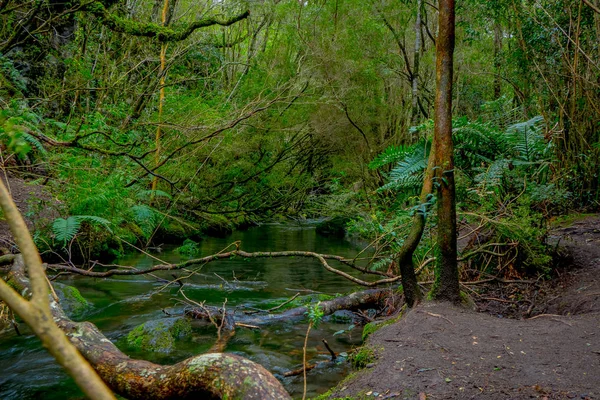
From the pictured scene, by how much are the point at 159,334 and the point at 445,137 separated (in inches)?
153

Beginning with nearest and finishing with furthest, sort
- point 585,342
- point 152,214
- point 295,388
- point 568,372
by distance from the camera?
point 568,372 → point 585,342 → point 295,388 → point 152,214

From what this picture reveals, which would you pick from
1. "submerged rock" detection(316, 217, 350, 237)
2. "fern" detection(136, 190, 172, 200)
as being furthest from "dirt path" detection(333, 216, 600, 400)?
"submerged rock" detection(316, 217, 350, 237)

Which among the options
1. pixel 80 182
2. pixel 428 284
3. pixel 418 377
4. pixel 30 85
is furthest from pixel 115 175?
pixel 418 377

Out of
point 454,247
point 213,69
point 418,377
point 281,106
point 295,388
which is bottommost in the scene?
point 295,388

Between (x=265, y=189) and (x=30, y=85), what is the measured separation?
7.66 metres

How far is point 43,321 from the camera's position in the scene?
71 cm

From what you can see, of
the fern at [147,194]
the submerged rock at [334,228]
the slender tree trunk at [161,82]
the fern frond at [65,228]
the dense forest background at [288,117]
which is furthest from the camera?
the submerged rock at [334,228]

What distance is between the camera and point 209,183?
1445 centimetres

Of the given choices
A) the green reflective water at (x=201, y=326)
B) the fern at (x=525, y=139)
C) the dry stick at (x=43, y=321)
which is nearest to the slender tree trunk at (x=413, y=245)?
the green reflective water at (x=201, y=326)

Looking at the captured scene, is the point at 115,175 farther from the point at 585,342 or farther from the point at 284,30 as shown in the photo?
the point at 284,30

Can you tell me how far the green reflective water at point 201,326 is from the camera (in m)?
4.37

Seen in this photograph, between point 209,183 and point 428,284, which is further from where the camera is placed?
point 209,183

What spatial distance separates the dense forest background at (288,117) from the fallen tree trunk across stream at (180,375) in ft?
5.01

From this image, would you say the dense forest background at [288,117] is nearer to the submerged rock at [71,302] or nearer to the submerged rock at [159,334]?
the submerged rock at [71,302]
